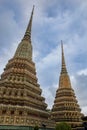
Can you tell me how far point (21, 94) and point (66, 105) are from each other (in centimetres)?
2269

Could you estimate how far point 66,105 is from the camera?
238ft

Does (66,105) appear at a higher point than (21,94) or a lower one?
lower

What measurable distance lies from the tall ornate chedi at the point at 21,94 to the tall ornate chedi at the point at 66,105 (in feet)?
27.1

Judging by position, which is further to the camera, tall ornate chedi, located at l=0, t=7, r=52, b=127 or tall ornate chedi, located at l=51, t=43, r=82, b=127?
tall ornate chedi, located at l=51, t=43, r=82, b=127

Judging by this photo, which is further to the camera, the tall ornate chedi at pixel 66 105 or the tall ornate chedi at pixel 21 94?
the tall ornate chedi at pixel 66 105

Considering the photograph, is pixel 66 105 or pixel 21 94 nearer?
pixel 21 94

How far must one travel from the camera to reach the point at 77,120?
69062 mm

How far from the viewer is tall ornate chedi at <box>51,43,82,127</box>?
69.3 meters

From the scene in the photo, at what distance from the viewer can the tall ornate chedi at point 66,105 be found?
69.3m

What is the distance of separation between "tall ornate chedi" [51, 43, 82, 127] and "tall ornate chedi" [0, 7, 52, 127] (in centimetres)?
825

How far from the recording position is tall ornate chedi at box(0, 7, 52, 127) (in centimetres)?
5250

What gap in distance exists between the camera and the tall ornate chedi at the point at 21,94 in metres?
52.5

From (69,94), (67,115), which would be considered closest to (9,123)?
(67,115)

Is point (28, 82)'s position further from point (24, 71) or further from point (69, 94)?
point (69, 94)
